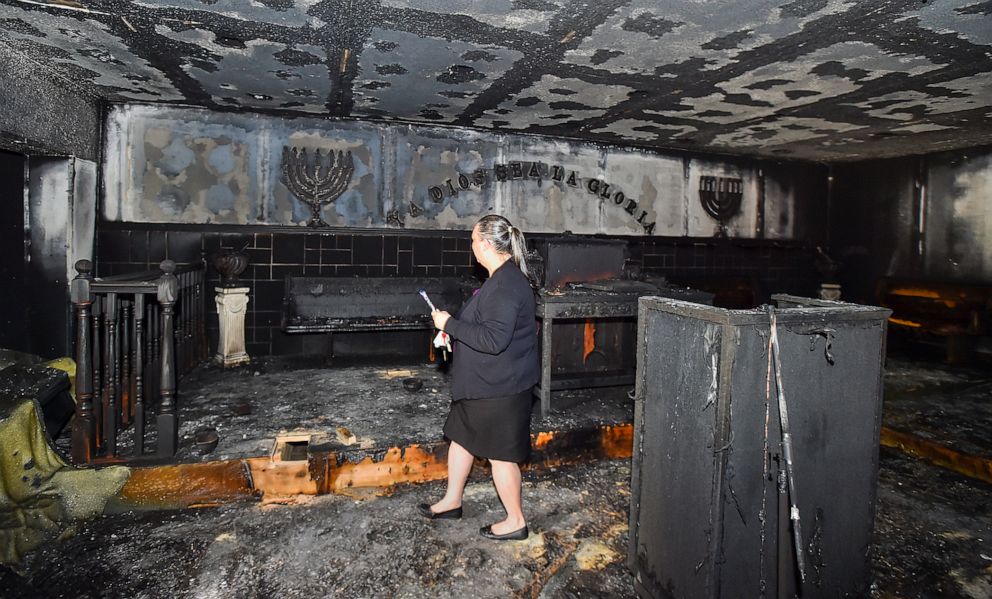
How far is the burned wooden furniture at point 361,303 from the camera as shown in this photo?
6.06 metres

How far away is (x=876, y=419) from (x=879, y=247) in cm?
775

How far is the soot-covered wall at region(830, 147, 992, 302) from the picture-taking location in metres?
7.28

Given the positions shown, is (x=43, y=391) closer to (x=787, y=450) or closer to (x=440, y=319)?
(x=440, y=319)

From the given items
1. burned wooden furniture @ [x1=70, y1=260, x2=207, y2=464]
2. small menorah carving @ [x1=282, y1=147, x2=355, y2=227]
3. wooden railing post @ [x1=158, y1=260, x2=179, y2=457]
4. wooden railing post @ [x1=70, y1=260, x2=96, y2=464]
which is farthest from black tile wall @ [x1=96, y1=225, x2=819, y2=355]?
wooden railing post @ [x1=70, y1=260, x2=96, y2=464]

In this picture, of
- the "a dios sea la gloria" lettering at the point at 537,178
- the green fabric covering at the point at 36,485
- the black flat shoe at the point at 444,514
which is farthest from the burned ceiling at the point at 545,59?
the black flat shoe at the point at 444,514

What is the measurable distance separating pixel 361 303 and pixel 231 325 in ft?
4.70

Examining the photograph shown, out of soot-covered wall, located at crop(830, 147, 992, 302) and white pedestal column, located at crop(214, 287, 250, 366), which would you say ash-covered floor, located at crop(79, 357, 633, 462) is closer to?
white pedestal column, located at crop(214, 287, 250, 366)

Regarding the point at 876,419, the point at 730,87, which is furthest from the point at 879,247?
the point at 876,419

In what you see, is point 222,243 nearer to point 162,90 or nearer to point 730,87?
point 162,90

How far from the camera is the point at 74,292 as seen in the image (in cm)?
312

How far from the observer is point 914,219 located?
800cm

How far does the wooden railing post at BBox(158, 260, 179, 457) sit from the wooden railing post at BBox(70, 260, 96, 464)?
364 millimetres

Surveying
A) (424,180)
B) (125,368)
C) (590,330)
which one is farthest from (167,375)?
(424,180)

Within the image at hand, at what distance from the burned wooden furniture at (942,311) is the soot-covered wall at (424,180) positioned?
1777 millimetres
